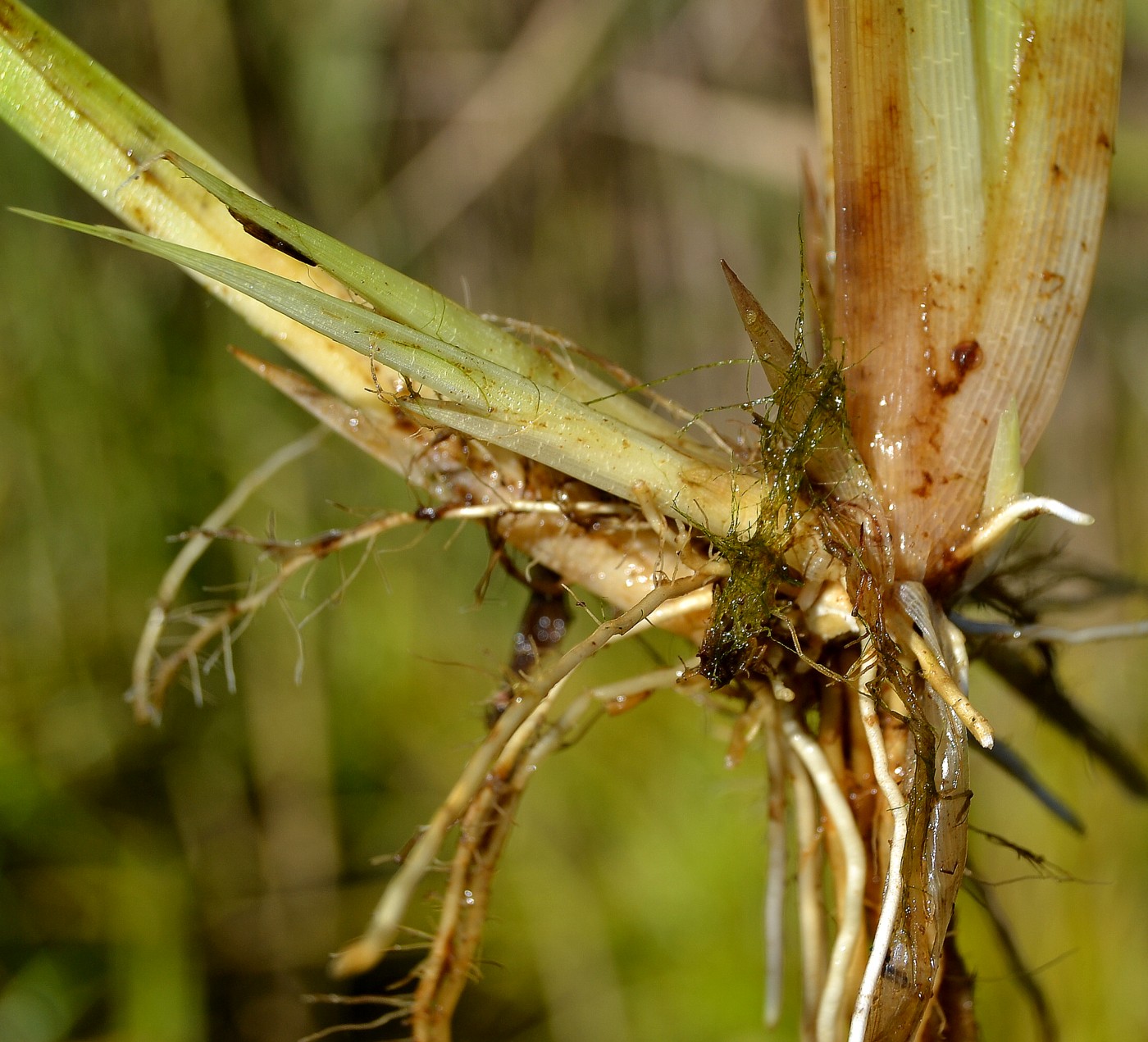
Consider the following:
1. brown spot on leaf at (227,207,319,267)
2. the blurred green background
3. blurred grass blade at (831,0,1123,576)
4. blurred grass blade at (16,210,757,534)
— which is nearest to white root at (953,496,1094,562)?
blurred grass blade at (831,0,1123,576)

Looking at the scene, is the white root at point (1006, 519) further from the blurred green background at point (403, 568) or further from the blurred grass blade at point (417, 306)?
the blurred green background at point (403, 568)

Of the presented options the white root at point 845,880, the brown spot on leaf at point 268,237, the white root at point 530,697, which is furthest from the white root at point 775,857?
Answer: the brown spot on leaf at point 268,237

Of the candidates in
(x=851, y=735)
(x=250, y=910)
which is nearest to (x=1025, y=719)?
(x=851, y=735)

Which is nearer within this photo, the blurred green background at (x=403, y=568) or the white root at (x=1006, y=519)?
the white root at (x=1006, y=519)

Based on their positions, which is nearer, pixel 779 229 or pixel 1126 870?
pixel 1126 870

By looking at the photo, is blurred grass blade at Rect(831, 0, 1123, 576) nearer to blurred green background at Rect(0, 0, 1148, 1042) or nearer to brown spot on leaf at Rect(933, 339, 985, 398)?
brown spot on leaf at Rect(933, 339, 985, 398)

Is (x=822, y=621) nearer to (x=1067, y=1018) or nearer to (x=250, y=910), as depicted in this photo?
(x=1067, y=1018)
